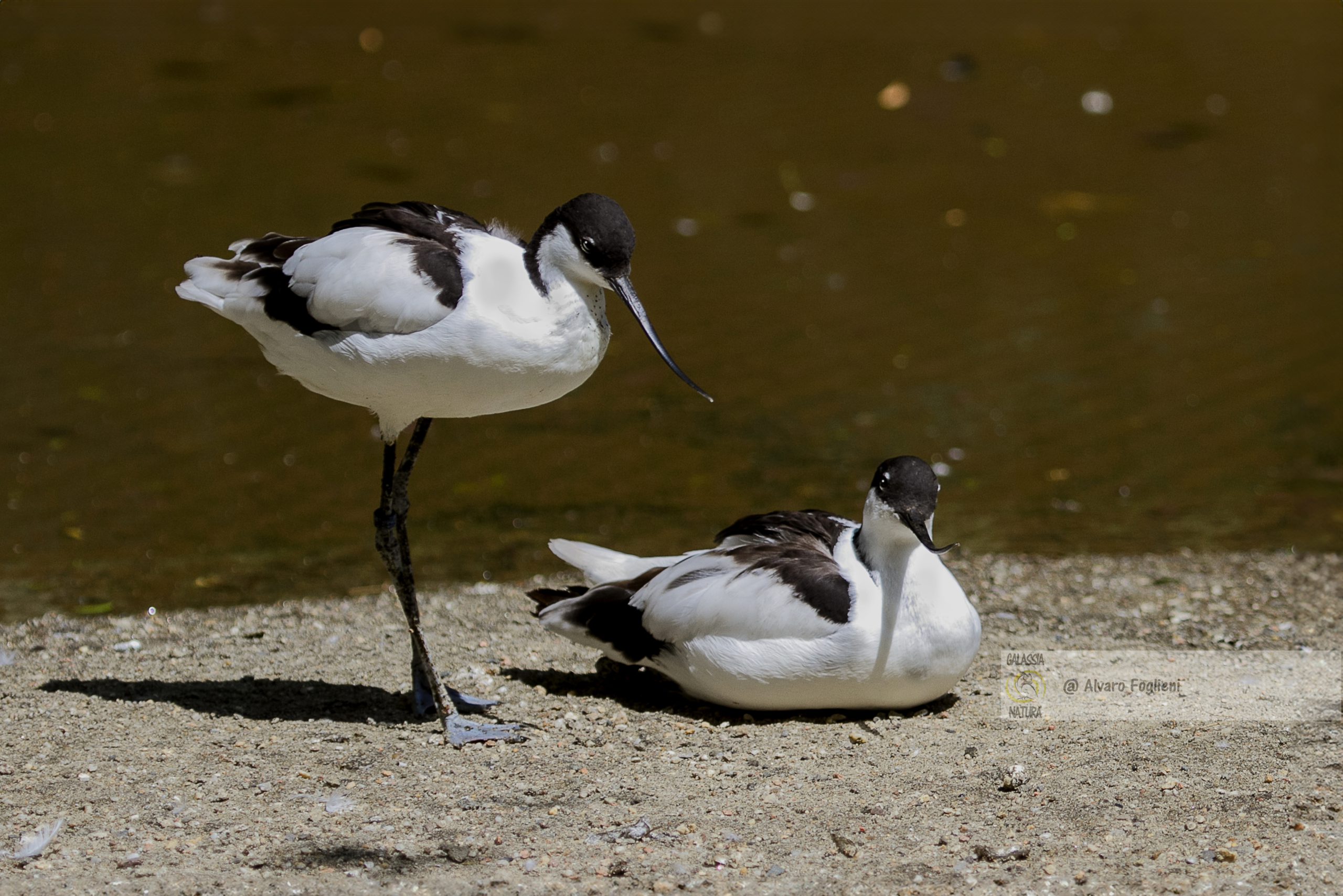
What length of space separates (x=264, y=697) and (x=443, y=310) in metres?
1.64

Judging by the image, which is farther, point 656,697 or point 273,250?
point 656,697

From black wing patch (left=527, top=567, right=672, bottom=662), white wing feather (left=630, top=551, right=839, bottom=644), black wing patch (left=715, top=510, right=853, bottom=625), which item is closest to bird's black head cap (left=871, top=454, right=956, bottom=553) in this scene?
black wing patch (left=715, top=510, right=853, bottom=625)

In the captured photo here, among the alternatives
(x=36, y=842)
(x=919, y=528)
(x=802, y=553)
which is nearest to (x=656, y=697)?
(x=802, y=553)

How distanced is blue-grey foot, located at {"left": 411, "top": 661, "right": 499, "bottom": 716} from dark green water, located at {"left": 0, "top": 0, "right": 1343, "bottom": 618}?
136cm

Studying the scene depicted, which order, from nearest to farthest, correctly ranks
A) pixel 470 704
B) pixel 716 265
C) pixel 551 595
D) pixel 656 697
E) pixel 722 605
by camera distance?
pixel 722 605 < pixel 470 704 < pixel 656 697 < pixel 551 595 < pixel 716 265

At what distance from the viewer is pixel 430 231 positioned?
197 inches

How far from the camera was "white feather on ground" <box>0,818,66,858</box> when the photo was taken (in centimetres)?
411

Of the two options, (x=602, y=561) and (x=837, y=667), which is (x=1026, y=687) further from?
(x=602, y=561)

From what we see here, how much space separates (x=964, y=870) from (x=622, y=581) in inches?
74.9

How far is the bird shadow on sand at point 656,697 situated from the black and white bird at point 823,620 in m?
0.07

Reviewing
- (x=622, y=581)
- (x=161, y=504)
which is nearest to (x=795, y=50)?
(x=161, y=504)

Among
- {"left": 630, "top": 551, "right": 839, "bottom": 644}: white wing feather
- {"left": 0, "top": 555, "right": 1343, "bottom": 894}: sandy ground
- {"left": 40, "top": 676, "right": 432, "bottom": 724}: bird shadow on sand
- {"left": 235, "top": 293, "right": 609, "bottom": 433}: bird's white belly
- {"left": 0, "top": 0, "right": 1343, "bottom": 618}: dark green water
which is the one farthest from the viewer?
{"left": 0, "top": 0, "right": 1343, "bottom": 618}: dark green water

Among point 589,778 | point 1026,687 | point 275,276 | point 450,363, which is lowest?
point 589,778

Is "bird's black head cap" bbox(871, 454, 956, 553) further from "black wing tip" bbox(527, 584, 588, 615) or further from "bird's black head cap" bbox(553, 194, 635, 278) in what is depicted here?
"black wing tip" bbox(527, 584, 588, 615)
